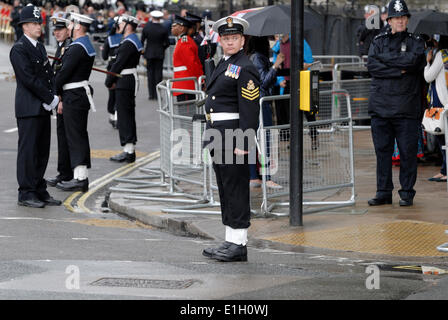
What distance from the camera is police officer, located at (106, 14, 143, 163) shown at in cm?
1534

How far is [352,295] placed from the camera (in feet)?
23.1

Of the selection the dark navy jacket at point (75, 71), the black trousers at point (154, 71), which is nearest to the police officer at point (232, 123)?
the dark navy jacket at point (75, 71)

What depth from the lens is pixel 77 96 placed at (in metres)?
13.1

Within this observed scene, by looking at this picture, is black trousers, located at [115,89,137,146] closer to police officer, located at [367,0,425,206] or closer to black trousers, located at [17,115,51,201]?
black trousers, located at [17,115,51,201]

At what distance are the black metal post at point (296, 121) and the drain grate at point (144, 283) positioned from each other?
9.39 feet

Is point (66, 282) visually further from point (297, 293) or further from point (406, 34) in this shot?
point (406, 34)

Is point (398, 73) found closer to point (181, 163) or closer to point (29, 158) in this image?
point (181, 163)

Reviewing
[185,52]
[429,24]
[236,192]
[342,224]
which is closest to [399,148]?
[342,224]

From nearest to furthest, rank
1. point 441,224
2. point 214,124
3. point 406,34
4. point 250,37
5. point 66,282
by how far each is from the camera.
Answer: point 66,282, point 214,124, point 441,224, point 406,34, point 250,37

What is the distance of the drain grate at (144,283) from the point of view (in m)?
7.41

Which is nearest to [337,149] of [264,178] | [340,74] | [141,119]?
[264,178]

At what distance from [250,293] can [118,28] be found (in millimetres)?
11289

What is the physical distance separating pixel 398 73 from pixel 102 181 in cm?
489
